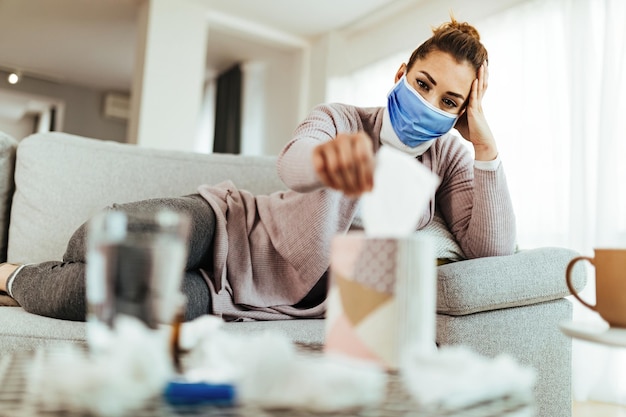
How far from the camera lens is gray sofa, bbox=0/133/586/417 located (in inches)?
42.5

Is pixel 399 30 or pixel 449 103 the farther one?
pixel 399 30

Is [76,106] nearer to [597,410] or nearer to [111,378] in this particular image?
[597,410]

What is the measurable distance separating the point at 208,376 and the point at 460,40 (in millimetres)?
1036

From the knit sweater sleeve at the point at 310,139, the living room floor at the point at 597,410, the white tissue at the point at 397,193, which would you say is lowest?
the living room floor at the point at 597,410

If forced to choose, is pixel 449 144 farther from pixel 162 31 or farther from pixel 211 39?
pixel 211 39

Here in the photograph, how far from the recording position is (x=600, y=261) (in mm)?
660

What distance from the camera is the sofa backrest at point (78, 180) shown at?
56.5 inches

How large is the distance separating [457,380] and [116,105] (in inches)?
251

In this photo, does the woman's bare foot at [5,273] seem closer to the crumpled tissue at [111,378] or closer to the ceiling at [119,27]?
the crumpled tissue at [111,378]

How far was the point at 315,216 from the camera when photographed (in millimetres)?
1181

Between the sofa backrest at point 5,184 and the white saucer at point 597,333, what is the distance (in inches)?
55.3

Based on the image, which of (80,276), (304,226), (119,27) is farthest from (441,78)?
(119,27)

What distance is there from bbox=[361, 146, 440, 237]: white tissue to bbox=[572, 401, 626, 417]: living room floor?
181cm

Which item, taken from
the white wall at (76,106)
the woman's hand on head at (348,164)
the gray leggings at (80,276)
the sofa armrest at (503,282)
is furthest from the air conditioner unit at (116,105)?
the woman's hand on head at (348,164)
